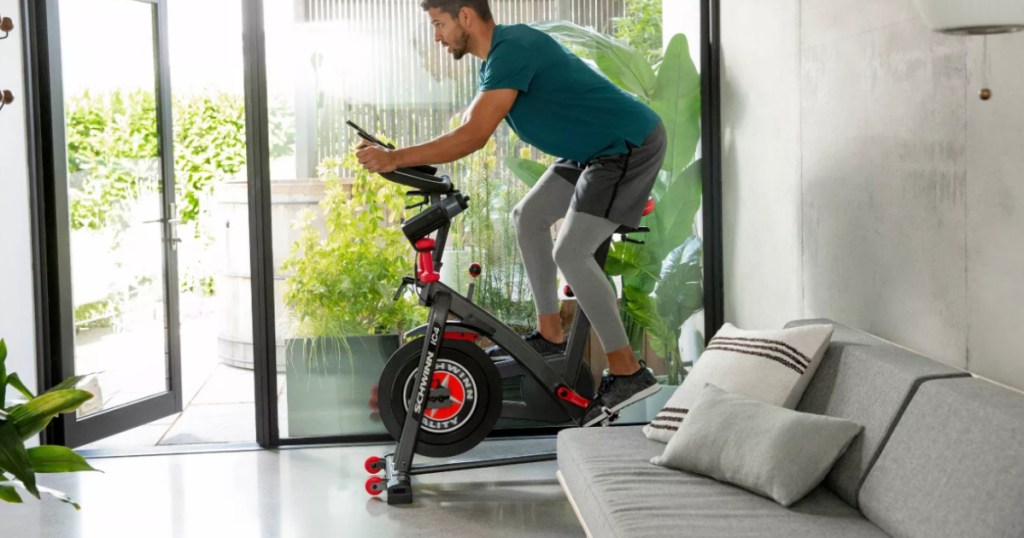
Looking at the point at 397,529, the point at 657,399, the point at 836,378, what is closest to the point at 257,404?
the point at 397,529

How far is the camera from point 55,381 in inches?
178

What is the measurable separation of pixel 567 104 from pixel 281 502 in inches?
65.5

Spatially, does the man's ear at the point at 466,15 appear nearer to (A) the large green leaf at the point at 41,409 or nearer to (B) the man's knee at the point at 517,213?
(B) the man's knee at the point at 517,213

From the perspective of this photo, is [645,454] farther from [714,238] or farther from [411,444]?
[714,238]

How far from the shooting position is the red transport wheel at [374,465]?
3.91 metres

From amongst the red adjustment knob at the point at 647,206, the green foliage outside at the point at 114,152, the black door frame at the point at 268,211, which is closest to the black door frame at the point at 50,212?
the green foliage outside at the point at 114,152

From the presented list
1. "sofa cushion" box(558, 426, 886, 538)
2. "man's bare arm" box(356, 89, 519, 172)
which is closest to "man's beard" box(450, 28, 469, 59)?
"man's bare arm" box(356, 89, 519, 172)

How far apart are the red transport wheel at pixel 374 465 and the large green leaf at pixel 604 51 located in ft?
5.84

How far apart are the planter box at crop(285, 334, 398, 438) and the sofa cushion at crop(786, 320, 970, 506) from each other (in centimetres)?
201

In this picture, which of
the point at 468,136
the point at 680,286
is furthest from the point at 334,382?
the point at 680,286

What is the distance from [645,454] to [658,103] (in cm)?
199

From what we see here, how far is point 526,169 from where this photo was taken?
456 cm

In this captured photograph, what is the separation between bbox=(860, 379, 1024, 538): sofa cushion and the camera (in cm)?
204

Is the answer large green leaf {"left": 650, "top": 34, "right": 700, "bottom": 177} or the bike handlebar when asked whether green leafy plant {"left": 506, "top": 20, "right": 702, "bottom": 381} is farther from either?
the bike handlebar
